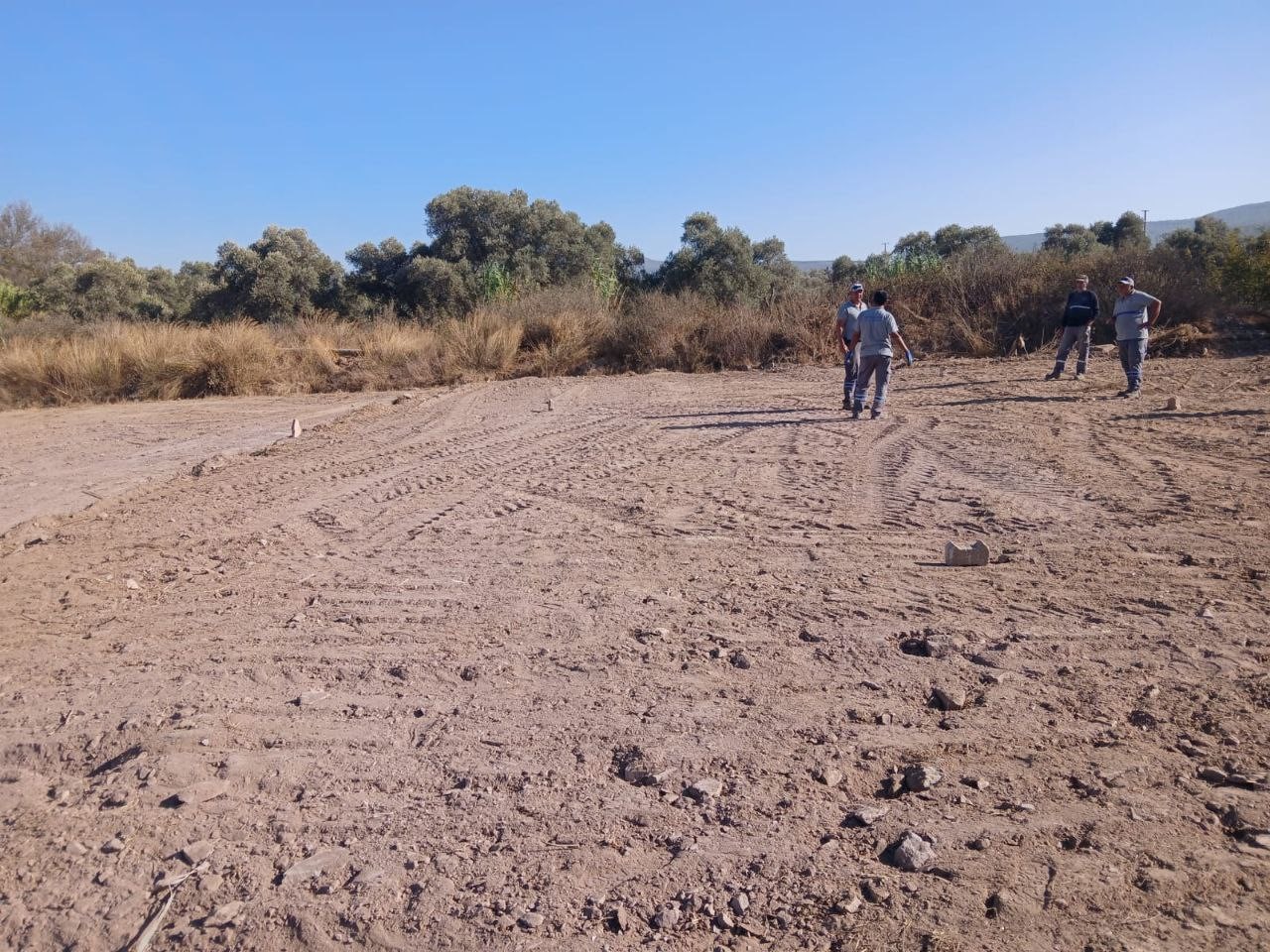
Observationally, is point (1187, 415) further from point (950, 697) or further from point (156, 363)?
point (156, 363)

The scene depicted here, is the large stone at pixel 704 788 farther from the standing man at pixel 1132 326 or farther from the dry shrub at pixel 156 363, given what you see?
the dry shrub at pixel 156 363

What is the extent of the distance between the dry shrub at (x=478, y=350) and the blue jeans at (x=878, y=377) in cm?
954

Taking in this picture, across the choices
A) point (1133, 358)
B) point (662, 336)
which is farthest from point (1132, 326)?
point (662, 336)

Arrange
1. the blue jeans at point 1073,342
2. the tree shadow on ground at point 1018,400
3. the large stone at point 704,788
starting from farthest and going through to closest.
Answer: the blue jeans at point 1073,342, the tree shadow on ground at point 1018,400, the large stone at point 704,788

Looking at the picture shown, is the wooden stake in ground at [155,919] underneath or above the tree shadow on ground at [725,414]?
underneath

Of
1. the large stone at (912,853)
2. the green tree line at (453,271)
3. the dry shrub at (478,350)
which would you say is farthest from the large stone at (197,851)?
the green tree line at (453,271)

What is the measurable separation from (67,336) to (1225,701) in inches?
908

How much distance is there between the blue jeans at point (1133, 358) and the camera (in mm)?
13406

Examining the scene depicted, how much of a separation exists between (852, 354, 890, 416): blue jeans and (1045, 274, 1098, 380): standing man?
4557mm

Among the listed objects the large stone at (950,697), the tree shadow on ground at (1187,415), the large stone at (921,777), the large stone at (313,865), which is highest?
the tree shadow on ground at (1187,415)

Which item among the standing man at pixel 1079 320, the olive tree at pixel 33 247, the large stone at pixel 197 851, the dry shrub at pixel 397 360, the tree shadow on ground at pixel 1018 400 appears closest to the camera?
the large stone at pixel 197 851

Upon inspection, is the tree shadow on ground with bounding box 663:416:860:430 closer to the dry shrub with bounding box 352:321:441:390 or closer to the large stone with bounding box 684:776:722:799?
the large stone with bounding box 684:776:722:799

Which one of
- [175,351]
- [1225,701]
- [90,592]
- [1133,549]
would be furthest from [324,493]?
[175,351]

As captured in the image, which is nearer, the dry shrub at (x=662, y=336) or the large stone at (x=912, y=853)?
Answer: the large stone at (x=912, y=853)
